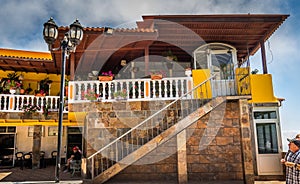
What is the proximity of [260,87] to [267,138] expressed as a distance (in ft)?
6.26

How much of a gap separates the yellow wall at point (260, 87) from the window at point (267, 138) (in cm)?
122

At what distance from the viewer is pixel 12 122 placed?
8.23 meters

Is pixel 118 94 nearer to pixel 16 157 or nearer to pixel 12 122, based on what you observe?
pixel 12 122

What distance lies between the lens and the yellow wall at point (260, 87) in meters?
7.84

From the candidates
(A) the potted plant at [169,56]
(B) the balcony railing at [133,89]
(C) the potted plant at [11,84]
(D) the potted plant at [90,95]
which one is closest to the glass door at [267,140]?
(B) the balcony railing at [133,89]

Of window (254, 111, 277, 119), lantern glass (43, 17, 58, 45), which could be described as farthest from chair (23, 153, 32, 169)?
window (254, 111, 277, 119)

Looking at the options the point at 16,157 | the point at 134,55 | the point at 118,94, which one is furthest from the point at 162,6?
the point at 16,157

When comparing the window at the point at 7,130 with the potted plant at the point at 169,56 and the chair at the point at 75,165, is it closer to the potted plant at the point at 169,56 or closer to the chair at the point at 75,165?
the chair at the point at 75,165

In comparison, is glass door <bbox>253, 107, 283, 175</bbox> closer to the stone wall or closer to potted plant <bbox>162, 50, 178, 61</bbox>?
Answer: the stone wall

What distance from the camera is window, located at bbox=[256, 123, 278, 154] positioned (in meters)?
8.35

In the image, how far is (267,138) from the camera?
27.7 ft

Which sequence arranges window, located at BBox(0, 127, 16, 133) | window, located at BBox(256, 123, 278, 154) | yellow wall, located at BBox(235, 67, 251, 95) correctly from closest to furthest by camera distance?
1. yellow wall, located at BBox(235, 67, 251, 95)
2. window, located at BBox(256, 123, 278, 154)
3. window, located at BBox(0, 127, 16, 133)

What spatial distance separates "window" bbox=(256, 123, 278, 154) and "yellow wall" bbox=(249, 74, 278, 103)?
1216 millimetres

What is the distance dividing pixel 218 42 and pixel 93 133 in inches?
215
